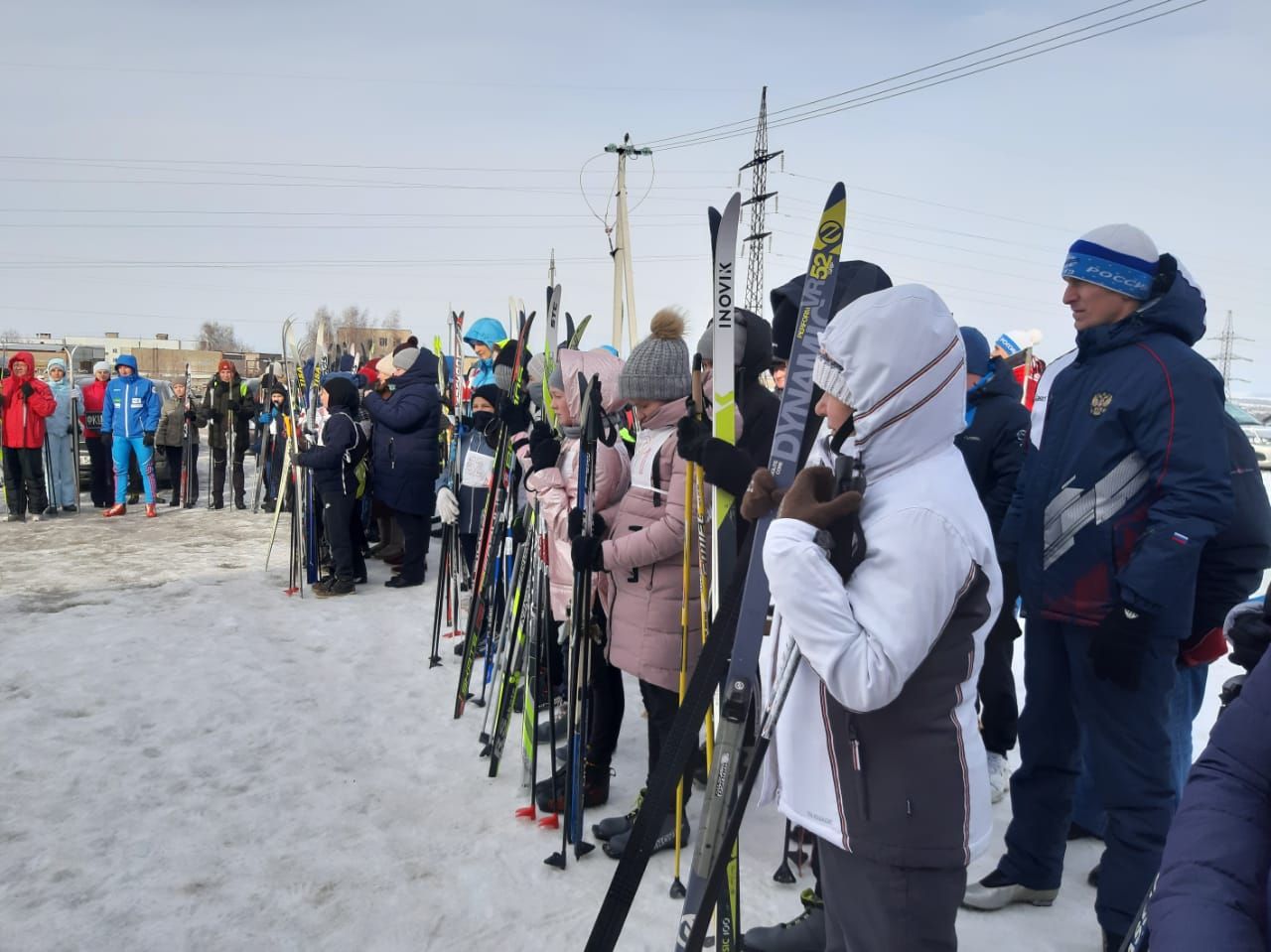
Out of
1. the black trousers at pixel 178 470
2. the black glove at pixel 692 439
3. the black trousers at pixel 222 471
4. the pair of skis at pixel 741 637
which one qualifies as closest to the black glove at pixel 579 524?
the black glove at pixel 692 439

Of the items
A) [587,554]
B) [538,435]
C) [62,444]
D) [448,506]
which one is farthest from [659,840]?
[62,444]

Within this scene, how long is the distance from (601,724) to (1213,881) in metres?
2.58

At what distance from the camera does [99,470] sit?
10.6 m

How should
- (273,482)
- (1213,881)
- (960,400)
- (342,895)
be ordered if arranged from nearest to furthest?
(1213,881), (960,400), (342,895), (273,482)

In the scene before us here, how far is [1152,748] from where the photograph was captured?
225 centimetres

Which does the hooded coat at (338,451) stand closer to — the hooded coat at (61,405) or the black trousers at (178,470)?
the hooded coat at (61,405)

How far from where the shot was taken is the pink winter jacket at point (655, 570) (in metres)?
2.87

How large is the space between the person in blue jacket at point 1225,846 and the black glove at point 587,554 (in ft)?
6.73

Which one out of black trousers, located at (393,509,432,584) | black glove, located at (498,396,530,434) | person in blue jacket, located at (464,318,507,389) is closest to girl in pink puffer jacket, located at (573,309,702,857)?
black glove, located at (498,396,530,434)

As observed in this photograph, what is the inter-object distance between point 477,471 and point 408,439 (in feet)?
4.47

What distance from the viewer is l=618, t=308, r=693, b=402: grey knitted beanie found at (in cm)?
293

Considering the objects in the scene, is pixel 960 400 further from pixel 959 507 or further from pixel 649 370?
pixel 649 370

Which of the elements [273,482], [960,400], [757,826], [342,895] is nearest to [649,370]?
[960,400]

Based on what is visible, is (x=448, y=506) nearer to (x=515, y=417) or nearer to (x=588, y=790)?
(x=515, y=417)
